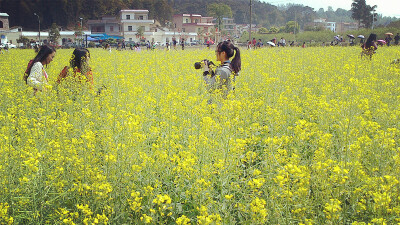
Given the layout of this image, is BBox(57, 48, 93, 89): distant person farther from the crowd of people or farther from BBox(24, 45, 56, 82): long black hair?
BBox(24, 45, 56, 82): long black hair

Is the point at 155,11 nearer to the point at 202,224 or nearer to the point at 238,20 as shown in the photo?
the point at 238,20

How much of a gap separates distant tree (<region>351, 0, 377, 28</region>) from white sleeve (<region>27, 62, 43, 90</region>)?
60.2 metres

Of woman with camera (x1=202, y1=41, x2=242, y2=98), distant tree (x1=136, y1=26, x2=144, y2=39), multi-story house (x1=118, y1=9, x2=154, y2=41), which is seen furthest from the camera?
multi-story house (x1=118, y1=9, x2=154, y2=41)

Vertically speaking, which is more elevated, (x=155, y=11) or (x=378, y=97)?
(x=155, y=11)

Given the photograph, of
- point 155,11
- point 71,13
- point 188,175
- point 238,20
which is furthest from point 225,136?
point 238,20

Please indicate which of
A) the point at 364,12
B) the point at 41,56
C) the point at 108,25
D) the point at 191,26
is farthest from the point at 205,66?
the point at 191,26

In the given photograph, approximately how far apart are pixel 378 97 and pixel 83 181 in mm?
4092

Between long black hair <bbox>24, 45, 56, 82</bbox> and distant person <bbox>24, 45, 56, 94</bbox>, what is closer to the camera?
distant person <bbox>24, 45, 56, 94</bbox>

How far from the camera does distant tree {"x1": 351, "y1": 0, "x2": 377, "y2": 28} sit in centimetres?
5683

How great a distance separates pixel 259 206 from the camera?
1.88m

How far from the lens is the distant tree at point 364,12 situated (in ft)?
186

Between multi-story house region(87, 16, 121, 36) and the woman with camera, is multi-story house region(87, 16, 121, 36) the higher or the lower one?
the higher one

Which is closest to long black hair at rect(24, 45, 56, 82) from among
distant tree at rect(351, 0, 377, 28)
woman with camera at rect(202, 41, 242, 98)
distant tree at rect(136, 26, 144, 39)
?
woman with camera at rect(202, 41, 242, 98)

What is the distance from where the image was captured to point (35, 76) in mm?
5008
